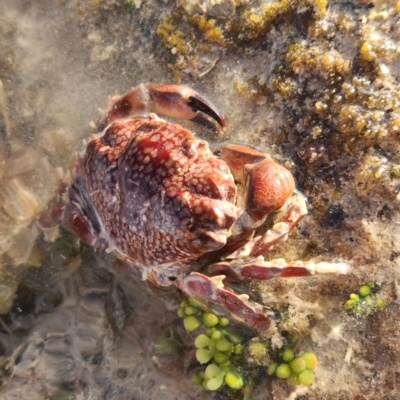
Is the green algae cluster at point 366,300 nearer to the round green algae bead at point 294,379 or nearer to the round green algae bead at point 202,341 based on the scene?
the round green algae bead at point 294,379

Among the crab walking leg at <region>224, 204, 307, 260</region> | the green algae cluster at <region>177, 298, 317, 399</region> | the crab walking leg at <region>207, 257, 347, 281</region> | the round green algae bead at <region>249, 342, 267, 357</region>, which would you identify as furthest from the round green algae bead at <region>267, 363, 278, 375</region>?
the crab walking leg at <region>224, 204, 307, 260</region>

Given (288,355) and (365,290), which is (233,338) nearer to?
(288,355)

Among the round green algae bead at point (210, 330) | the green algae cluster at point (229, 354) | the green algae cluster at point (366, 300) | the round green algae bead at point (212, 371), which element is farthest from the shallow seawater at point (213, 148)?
the round green algae bead at point (210, 330)

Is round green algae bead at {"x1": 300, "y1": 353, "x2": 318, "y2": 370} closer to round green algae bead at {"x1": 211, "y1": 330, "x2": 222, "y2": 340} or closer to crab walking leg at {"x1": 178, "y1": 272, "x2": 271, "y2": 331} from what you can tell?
crab walking leg at {"x1": 178, "y1": 272, "x2": 271, "y2": 331}

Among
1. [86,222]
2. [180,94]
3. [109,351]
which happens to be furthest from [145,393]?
[180,94]

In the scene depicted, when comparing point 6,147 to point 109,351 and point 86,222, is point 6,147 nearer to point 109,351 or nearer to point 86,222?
point 86,222

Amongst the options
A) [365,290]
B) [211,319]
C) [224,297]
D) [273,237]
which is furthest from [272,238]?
[211,319]
